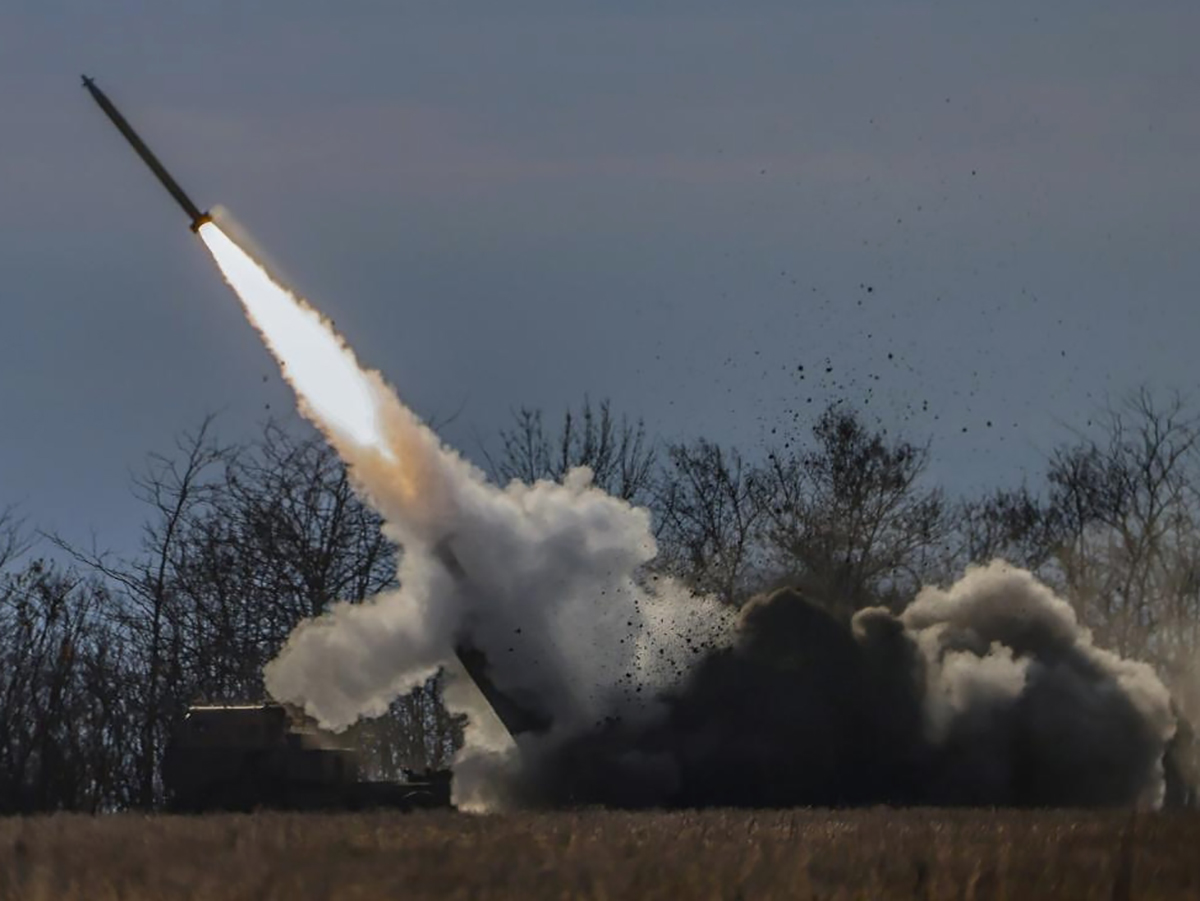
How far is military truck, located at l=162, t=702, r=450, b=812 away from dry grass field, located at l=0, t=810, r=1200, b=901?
6.66 metres

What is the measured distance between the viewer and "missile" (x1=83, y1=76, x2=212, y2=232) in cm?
3002

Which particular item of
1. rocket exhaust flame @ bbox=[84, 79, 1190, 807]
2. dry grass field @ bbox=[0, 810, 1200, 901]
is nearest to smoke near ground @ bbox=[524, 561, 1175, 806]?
rocket exhaust flame @ bbox=[84, 79, 1190, 807]

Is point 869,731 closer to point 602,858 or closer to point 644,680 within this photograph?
point 644,680

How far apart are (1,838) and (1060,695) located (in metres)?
17.4

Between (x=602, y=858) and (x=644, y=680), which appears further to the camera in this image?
(x=644, y=680)

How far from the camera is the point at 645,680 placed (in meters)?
34.0

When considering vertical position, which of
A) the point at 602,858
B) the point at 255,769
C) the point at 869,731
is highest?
the point at 869,731

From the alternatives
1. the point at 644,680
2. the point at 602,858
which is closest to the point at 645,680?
the point at 644,680

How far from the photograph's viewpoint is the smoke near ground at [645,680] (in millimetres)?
32812

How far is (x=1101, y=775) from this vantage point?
35062mm

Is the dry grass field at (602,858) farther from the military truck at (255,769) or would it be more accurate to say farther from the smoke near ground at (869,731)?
the military truck at (255,769)

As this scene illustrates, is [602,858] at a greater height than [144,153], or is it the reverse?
[144,153]

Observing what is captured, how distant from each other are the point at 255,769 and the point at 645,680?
5.98m

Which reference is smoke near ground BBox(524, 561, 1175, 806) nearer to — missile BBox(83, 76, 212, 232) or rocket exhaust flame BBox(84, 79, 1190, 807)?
rocket exhaust flame BBox(84, 79, 1190, 807)
